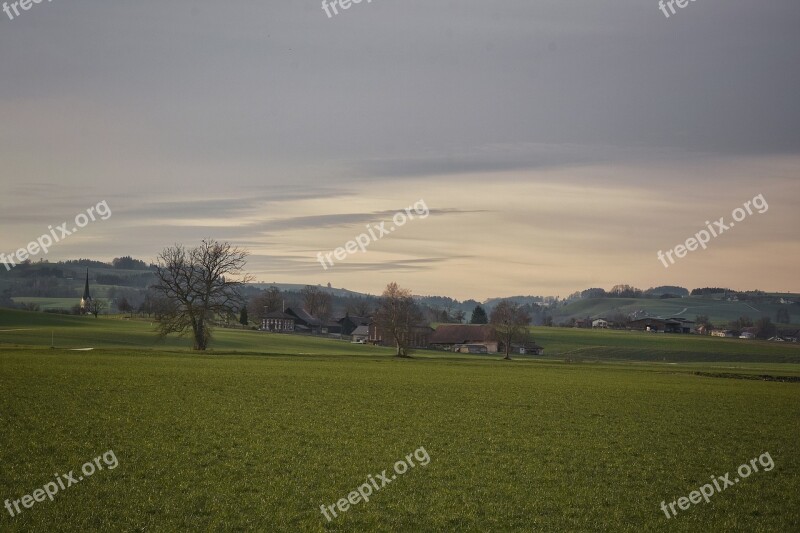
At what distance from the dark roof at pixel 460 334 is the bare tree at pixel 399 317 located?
4106cm

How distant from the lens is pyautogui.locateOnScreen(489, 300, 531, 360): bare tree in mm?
112688

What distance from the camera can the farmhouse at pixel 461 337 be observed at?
5635 inches

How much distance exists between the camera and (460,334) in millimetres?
148875

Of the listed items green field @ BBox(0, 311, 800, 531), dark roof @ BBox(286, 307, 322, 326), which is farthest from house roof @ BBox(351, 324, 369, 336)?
green field @ BBox(0, 311, 800, 531)

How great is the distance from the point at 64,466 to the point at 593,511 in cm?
1234

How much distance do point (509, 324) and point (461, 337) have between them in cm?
3575

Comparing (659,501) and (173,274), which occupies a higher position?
(173,274)

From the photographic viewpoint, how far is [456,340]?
148 metres

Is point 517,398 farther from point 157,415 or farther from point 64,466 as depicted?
point 64,466

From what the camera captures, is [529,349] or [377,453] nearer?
[377,453]

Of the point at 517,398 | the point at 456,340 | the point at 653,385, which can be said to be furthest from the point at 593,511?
the point at 456,340

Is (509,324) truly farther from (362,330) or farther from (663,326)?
(663,326)

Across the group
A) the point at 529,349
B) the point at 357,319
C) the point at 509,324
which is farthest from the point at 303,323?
the point at 509,324

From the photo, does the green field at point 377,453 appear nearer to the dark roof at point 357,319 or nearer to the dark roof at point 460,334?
the dark roof at point 460,334
